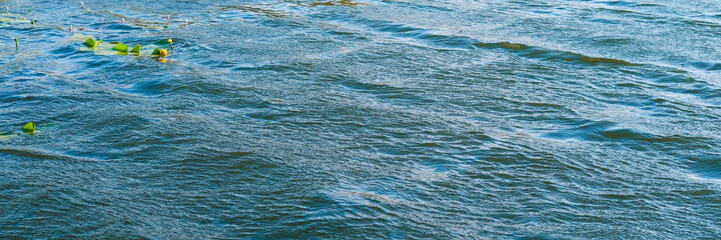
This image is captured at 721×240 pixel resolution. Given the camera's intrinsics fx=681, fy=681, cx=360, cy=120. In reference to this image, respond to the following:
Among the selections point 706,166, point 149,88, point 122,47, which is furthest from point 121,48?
point 706,166

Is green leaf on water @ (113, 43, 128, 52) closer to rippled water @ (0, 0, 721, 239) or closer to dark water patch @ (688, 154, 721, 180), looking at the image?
rippled water @ (0, 0, 721, 239)

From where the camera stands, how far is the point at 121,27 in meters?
6.07

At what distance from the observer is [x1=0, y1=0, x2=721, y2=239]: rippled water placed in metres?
2.43

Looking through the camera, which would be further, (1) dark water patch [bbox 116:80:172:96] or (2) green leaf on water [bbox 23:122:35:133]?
(1) dark water patch [bbox 116:80:172:96]

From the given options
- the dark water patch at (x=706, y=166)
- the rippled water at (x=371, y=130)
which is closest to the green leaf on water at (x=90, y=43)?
the rippled water at (x=371, y=130)

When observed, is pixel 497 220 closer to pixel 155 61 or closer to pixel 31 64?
pixel 155 61

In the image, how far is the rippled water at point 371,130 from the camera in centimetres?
243

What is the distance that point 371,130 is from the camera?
3.35m

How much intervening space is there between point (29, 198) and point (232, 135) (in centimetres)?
98

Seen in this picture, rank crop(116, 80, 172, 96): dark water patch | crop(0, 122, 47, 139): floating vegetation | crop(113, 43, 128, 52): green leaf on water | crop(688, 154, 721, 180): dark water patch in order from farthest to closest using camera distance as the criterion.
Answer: crop(113, 43, 128, 52): green leaf on water, crop(116, 80, 172, 96): dark water patch, crop(0, 122, 47, 139): floating vegetation, crop(688, 154, 721, 180): dark water patch

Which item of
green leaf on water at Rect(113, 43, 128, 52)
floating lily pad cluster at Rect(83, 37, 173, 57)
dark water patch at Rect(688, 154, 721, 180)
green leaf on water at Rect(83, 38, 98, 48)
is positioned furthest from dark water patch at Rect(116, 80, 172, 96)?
dark water patch at Rect(688, 154, 721, 180)

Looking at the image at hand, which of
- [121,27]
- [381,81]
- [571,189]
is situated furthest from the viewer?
[121,27]

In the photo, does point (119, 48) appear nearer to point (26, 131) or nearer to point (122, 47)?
point (122, 47)

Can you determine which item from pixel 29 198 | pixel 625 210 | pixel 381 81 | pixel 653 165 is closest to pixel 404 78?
pixel 381 81
